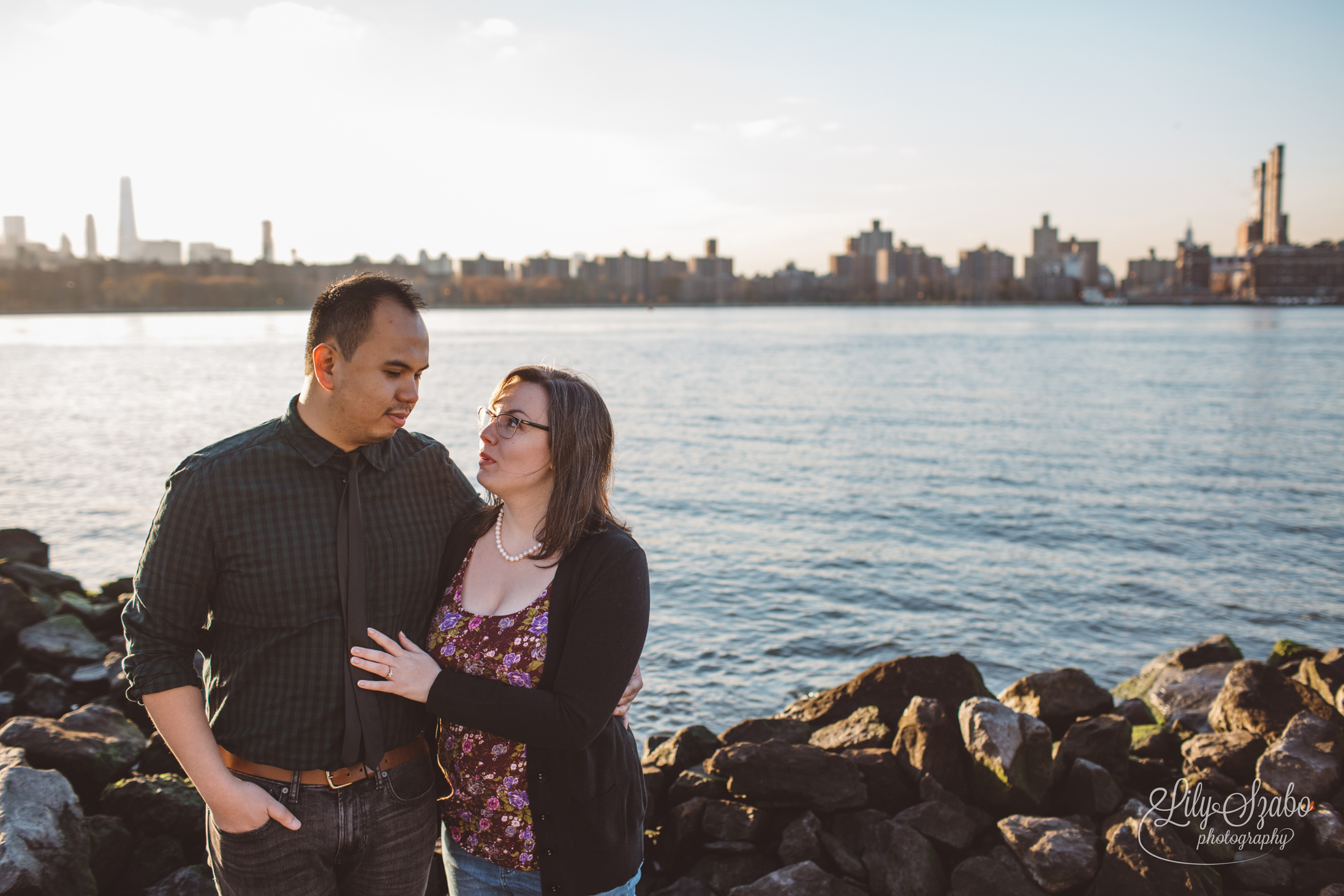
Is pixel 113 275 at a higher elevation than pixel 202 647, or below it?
higher

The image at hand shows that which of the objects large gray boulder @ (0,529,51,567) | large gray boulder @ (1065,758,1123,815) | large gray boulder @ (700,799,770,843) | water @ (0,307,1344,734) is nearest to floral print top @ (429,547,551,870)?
water @ (0,307,1344,734)

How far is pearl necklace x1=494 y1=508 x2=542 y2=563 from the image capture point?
281 centimetres

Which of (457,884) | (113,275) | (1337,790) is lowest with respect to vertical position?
(1337,790)

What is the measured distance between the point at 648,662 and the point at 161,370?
51319 millimetres

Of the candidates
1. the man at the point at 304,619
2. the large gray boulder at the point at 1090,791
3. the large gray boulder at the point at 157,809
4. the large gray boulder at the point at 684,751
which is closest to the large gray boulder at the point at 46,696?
the large gray boulder at the point at 157,809

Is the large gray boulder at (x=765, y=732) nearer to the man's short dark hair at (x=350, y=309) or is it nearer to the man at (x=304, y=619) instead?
the man at (x=304, y=619)

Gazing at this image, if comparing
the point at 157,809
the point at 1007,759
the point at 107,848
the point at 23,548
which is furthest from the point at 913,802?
the point at 23,548

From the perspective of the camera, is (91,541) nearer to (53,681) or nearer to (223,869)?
(53,681)

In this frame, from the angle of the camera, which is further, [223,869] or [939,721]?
[939,721]

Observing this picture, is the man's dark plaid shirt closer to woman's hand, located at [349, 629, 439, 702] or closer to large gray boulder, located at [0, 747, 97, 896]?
woman's hand, located at [349, 629, 439, 702]

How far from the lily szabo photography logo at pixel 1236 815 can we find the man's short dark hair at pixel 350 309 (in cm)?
453

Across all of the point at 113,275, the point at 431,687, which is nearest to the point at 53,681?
the point at 431,687

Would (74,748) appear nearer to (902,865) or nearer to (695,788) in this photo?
(695,788)

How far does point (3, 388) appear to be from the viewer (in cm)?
4259
